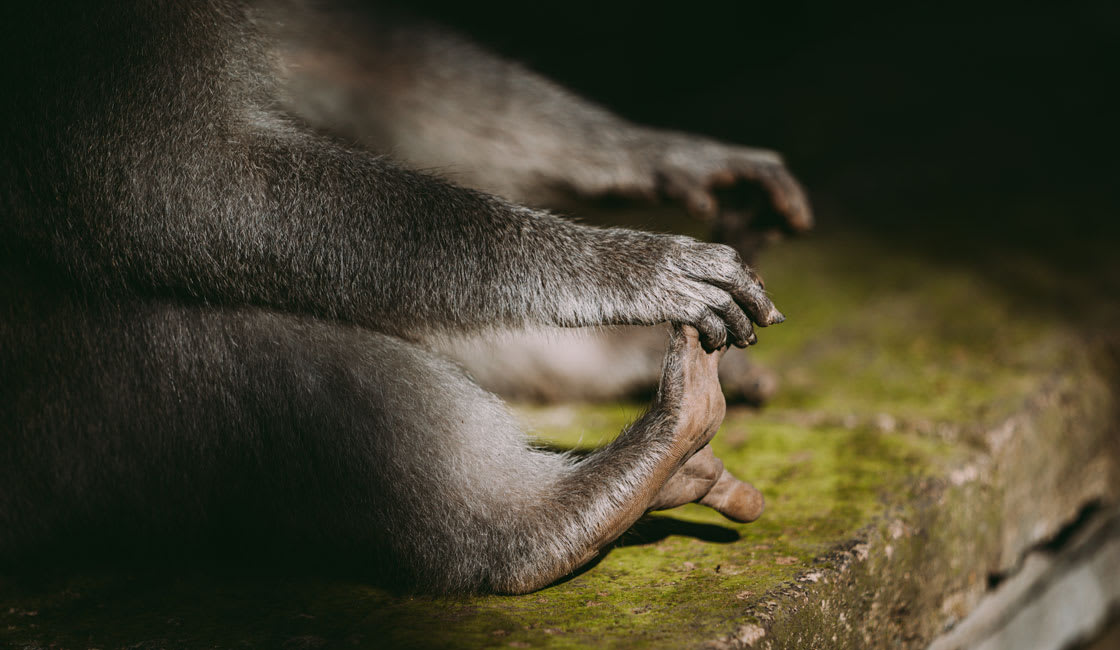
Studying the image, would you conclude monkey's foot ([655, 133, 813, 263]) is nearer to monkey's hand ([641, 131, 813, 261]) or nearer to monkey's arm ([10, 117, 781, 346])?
monkey's hand ([641, 131, 813, 261])

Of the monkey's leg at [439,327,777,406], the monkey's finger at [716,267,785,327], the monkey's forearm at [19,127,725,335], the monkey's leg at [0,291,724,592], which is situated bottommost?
the monkey's leg at [439,327,777,406]

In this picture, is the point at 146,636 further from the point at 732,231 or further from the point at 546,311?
the point at 732,231

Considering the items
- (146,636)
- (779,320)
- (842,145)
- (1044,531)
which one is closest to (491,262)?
(779,320)

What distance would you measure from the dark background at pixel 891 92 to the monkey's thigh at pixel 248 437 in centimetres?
150

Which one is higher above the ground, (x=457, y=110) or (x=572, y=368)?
(x=457, y=110)

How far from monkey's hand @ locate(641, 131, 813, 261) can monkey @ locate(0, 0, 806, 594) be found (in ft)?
2.36

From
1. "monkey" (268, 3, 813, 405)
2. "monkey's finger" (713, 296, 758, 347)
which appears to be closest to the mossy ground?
"monkey" (268, 3, 813, 405)

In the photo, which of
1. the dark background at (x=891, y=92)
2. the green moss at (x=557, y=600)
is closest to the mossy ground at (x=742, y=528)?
the green moss at (x=557, y=600)

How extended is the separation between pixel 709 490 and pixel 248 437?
77cm

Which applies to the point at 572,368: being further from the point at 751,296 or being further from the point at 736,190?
the point at 751,296

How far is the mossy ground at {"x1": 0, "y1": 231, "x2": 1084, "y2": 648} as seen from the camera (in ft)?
4.77

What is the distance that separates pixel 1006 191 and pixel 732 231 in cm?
169

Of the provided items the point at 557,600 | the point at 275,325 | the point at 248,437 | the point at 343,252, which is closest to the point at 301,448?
the point at 248,437

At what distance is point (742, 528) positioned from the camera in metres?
1.79
